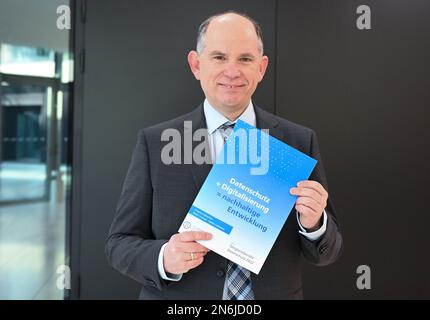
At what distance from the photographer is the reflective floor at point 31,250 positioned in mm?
3350

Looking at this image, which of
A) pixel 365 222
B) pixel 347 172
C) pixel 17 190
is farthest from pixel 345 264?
pixel 17 190

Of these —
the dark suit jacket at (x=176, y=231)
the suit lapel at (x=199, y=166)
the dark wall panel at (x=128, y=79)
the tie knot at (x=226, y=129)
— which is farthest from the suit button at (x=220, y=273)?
the dark wall panel at (x=128, y=79)

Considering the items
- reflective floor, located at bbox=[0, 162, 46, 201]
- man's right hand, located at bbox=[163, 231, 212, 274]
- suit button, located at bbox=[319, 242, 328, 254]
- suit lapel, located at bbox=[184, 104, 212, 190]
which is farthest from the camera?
reflective floor, located at bbox=[0, 162, 46, 201]

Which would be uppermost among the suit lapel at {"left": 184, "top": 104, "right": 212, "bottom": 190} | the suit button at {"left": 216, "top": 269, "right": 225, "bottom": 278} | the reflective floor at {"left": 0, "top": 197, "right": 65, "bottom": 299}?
the suit lapel at {"left": 184, "top": 104, "right": 212, "bottom": 190}

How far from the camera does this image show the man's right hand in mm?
1089

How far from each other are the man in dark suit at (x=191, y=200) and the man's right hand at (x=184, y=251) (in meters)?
0.02

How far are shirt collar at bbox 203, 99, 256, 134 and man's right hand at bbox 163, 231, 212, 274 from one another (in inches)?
15.2

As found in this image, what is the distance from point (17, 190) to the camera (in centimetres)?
866

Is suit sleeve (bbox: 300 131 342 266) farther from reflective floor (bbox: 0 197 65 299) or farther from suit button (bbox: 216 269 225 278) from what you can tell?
reflective floor (bbox: 0 197 65 299)

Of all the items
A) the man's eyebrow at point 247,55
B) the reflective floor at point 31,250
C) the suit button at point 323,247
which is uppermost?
the man's eyebrow at point 247,55

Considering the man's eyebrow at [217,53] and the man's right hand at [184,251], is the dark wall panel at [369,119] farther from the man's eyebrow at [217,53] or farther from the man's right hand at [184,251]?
the man's right hand at [184,251]

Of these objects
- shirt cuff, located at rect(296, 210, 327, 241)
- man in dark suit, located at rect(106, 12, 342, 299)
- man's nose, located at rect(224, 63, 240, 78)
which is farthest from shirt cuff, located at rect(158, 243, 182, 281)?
man's nose, located at rect(224, 63, 240, 78)
